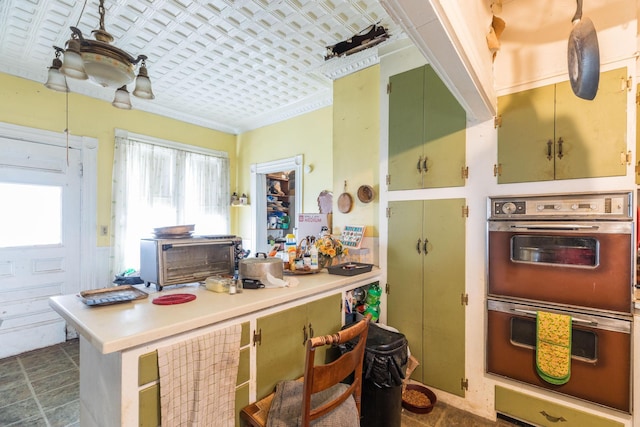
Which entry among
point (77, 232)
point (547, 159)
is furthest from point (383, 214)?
point (77, 232)

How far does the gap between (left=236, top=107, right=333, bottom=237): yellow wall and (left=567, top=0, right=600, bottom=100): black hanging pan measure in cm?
257

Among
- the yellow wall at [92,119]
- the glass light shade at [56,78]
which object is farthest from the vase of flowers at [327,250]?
the yellow wall at [92,119]

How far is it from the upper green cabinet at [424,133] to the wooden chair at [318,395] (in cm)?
138

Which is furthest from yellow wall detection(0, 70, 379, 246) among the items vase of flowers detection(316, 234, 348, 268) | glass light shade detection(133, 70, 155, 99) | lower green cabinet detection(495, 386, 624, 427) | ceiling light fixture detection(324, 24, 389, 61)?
glass light shade detection(133, 70, 155, 99)

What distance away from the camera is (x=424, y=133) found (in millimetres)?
2367

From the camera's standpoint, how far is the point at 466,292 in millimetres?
2186

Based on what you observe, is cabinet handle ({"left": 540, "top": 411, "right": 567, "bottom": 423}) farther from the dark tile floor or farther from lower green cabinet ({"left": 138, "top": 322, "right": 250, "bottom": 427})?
the dark tile floor

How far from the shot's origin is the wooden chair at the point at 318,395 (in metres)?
1.18

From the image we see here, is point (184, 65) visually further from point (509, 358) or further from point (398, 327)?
point (509, 358)

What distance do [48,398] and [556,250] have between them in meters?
3.90

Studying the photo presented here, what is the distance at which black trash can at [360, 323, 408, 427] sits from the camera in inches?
69.4

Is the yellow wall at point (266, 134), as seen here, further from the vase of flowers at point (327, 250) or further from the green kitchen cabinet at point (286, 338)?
the green kitchen cabinet at point (286, 338)

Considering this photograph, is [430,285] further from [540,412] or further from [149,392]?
[149,392]

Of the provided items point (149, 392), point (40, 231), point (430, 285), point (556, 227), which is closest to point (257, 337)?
point (149, 392)
